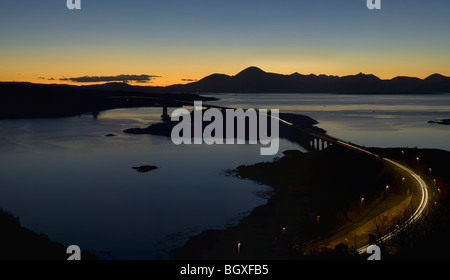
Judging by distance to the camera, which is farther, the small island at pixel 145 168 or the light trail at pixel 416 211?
the small island at pixel 145 168

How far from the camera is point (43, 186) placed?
56219 mm

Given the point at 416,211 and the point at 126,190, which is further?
the point at 126,190

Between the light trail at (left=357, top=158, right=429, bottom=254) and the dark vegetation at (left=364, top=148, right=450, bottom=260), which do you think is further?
the light trail at (left=357, top=158, right=429, bottom=254)

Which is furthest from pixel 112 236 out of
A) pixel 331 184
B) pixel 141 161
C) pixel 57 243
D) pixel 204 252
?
pixel 141 161

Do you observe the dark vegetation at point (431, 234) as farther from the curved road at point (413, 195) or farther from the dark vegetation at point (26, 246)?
the dark vegetation at point (26, 246)

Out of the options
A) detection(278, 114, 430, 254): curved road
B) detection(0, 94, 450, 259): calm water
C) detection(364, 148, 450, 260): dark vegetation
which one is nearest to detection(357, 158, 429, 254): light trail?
A: detection(278, 114, 430, 254): curved road

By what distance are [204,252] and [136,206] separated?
1646 cm

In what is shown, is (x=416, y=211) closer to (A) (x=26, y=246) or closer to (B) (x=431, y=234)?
(B) (x=431, y=234)

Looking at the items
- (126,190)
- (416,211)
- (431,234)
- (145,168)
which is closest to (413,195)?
(416,211)

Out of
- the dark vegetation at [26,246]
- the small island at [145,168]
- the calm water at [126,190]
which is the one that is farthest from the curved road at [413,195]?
the small island at [145,168]

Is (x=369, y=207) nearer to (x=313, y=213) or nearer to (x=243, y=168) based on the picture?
(x=313, y=213)

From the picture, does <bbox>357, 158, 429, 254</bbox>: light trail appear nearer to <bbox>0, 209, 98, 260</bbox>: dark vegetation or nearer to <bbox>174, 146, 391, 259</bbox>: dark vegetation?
<bbox>174, 146, 391, 259</bbox>: dark vegetation

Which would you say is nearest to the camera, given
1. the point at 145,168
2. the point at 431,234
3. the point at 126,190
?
the point at 431,234

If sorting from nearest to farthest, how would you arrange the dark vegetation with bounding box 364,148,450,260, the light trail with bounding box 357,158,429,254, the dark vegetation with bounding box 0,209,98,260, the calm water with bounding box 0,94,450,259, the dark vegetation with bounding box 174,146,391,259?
1. the dark vegetation with bounding box 364,148,450,260
2. the light trail with bounding box 357,158,429,254
3. the dark vegetation with bounding box 0,209,98,260
4. the dark vegetation with bounding box 174,146,391,259
5. the calm water with bounding box 0,94,450,259
